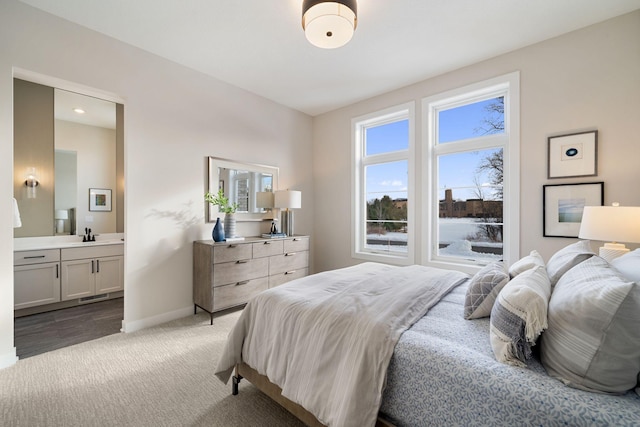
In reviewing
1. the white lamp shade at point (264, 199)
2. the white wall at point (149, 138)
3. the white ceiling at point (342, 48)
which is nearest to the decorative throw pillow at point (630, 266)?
the white ceiling at point (342, 48)

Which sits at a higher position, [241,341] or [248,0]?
[248,0]

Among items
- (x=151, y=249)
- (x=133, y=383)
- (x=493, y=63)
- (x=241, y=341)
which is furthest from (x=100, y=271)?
(x=493, y=63)

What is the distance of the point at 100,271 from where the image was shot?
3689 millimetres

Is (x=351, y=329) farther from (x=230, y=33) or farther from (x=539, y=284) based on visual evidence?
(x=230, y=33)

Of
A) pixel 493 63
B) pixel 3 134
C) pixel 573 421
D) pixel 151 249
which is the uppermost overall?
pixel 493 63

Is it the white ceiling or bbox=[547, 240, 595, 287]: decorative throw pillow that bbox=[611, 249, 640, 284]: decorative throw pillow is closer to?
bbox=[547, 240, 595, 287]: decorative throw pillow

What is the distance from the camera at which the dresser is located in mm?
2986

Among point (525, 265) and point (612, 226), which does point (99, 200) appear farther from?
point (612, 226)

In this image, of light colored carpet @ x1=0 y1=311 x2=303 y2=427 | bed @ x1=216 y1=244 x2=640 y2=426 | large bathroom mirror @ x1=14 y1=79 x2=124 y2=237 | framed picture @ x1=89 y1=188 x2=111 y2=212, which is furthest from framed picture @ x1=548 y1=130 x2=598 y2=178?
framed picture @ x1=89 y1=188 x2=111 y2=212

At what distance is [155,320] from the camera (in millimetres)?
2963

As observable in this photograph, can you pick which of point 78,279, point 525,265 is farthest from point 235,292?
point 525,265

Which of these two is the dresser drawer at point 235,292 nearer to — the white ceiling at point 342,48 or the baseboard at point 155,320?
the baseboard at point 155,320

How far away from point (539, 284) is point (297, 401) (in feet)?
4.20

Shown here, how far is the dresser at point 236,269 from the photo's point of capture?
2986 mm
